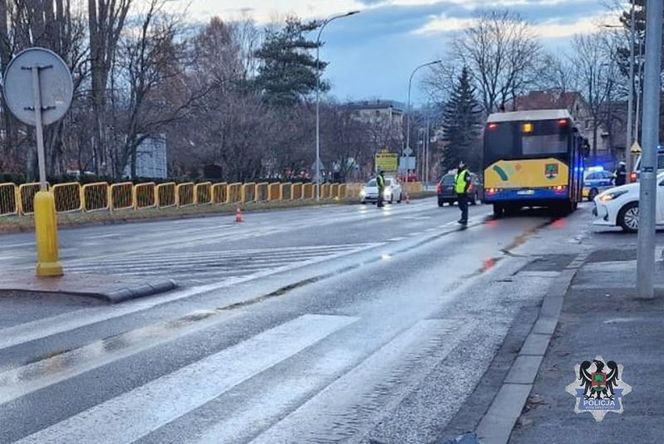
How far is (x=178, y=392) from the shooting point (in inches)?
214

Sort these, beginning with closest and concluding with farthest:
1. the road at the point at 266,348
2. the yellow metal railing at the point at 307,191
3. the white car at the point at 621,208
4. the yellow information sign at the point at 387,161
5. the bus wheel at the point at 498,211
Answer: the road at the point at 266,348 < the white car at the point at 621,208 < the bus wheel at the point at 498,211 < the yellow metal railing at the point at 307,191 < the yellow information sign at the point at 387,161

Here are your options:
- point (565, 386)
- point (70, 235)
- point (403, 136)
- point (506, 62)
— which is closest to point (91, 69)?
point (70, 235)

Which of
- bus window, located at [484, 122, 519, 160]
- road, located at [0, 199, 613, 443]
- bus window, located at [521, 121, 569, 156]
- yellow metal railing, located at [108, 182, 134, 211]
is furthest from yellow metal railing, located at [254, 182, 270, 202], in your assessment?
road, located at [0, 199, 613, 443]

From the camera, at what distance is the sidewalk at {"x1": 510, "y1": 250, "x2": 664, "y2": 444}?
4.36 metres

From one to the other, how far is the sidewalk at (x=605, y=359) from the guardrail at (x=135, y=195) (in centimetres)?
2268

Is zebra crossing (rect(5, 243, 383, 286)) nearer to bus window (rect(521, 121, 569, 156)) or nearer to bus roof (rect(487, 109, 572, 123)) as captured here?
bus window (rect(521, 121, 569, 156))

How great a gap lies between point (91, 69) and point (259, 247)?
2341cm


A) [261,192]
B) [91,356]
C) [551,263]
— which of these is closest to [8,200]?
[551,263]

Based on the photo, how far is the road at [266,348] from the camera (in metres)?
4.83

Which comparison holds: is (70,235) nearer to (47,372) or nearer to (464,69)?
(47,372)

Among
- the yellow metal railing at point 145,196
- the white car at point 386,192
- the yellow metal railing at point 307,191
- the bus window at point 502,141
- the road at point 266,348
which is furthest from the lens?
the yellow metal railing at point 307,191

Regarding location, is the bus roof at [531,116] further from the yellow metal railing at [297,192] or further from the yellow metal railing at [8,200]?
the yellow metal railing at [297,192]

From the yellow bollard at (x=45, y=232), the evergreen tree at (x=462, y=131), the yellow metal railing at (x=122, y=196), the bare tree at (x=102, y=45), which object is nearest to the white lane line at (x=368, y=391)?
the yellow bollard at (x=45, y=232)

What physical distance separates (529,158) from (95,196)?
17918mm
